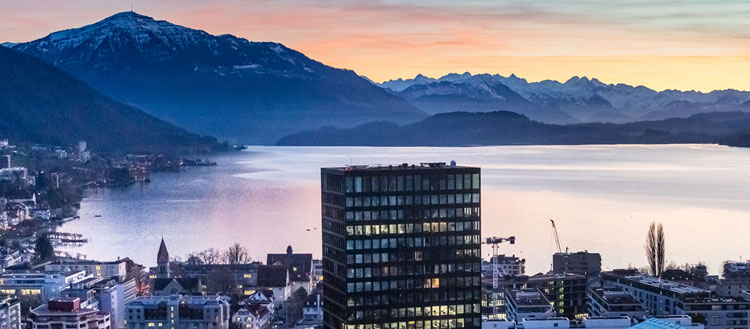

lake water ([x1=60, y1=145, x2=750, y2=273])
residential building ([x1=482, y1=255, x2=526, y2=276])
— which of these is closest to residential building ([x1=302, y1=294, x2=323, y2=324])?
residential building ([x1=482, y1=255, x2=526, y2=276])

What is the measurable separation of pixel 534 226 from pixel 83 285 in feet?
126

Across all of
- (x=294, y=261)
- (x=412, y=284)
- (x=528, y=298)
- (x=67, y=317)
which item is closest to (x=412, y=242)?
(x=412, y=284)

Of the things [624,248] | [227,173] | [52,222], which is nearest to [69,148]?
[227,173]

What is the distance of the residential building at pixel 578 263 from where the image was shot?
50.9 metres

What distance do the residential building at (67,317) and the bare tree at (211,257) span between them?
16.5 meters

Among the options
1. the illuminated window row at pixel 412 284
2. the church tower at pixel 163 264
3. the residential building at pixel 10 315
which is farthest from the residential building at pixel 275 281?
the illuminated window row at pixel 412 284

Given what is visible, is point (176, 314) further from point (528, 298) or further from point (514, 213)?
point (514, 213)

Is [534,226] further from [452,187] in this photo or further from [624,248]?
[452,187]

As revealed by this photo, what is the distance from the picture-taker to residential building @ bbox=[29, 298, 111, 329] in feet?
117

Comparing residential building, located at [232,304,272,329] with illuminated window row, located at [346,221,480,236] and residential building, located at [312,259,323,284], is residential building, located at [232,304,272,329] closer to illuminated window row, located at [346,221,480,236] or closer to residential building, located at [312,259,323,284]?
residential building, located at [312,259,323,284]

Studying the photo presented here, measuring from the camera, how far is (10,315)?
38.4m

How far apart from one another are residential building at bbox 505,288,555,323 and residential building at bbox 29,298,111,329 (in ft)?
47.3

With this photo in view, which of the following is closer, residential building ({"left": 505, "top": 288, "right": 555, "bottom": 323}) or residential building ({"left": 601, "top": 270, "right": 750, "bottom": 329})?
residential building ({"left": 505, "top": 288, "right": 555, "bottom": 323})

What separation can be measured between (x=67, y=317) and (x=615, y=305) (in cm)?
1889
